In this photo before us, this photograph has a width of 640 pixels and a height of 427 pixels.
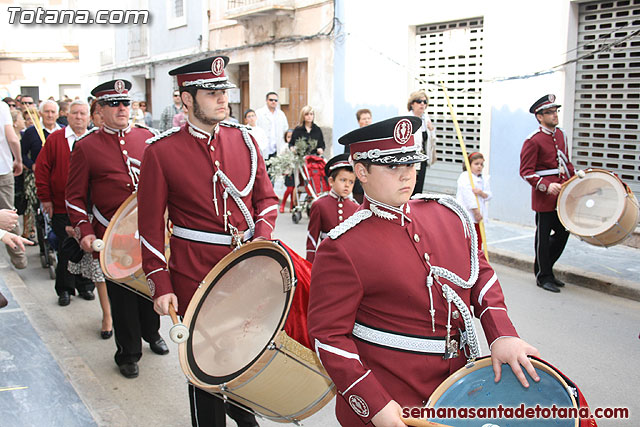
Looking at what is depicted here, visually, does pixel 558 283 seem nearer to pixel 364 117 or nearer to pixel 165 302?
pixel 364 117

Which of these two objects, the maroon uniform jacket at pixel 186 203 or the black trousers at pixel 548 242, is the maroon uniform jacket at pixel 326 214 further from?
the black trousers at pixel 548 242

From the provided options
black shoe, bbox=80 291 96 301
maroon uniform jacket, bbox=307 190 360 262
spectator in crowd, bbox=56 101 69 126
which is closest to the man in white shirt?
black shoe, bbox=80 291 96 301

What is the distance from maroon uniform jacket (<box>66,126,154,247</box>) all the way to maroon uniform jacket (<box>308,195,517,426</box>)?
329cm

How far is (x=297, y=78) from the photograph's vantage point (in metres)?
17.3

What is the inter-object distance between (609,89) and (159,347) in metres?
7.51

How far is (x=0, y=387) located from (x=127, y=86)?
97.7 inches

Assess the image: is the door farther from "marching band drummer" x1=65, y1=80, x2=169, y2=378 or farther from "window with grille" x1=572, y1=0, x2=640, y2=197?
"marching band drummer" x1=65, y1=80, x2=169, y2=378

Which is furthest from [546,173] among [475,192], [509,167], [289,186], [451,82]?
[289,186]

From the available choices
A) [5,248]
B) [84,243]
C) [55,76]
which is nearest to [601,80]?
[84,243]

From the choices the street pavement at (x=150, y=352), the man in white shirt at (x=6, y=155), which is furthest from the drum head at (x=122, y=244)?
the man in white shirt at (x=6, y=155)

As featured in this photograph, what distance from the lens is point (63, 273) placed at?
22.9 ft

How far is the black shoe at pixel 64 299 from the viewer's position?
7031 millimetres

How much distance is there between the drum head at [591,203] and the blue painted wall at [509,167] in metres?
3.75

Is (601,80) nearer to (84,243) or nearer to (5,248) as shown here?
(84,243)
